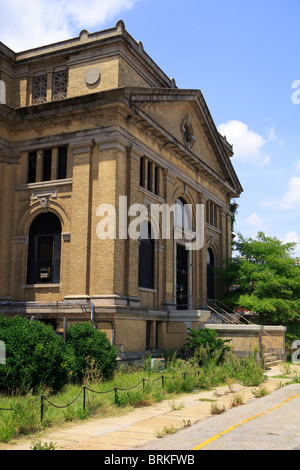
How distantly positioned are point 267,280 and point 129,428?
20.6m

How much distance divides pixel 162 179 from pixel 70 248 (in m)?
7.68

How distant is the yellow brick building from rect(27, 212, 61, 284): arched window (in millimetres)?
53

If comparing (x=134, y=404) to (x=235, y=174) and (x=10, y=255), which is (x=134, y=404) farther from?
(x=235, y=174)

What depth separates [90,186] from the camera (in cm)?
2347

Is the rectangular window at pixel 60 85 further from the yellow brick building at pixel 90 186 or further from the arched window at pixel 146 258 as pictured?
the arched window at pixel 146 258

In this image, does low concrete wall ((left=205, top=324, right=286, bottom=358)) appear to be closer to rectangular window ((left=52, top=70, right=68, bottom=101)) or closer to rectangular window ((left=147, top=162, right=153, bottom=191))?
rectangular window ((left=147, top=162, right=153, bottom=191))

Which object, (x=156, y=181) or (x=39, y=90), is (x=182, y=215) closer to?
(x=156, y=181)

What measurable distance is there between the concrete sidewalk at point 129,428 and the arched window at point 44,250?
10136mm

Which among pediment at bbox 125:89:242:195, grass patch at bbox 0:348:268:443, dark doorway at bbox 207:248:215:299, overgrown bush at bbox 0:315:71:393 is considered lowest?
grass patch at bbox 0:348:268:443

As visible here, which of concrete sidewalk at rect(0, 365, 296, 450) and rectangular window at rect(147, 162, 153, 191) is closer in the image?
concrete sidewalk at rect(0, 365, 296, 450)

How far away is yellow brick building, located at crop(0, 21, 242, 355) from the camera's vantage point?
22719 mm

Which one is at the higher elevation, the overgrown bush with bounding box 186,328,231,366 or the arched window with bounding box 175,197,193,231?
the arched window with bounding box 175,197,193,231

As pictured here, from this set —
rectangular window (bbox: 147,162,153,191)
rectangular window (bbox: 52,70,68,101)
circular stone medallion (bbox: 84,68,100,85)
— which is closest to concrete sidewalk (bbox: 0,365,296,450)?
rectangular window (bbox: 147,162,153,191)

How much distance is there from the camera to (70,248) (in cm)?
2322
